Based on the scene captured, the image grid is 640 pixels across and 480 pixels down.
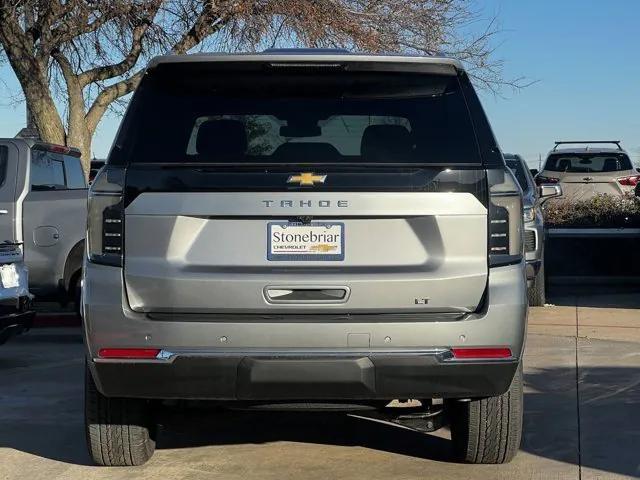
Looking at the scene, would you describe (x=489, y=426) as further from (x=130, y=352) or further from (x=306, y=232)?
(x=130, y=352)

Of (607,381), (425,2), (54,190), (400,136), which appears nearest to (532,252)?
(607,381)

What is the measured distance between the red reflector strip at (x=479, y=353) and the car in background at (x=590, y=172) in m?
13.3

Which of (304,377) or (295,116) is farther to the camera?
(295,116)

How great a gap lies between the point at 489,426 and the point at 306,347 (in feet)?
3.95

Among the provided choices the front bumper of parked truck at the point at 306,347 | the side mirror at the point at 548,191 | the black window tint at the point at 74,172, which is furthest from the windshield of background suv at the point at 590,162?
the front bumper of parked truck at the point at 306,347

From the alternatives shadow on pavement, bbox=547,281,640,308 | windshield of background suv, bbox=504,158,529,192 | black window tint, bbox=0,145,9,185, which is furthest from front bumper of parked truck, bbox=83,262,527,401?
shadow on pavement, bbox=547,281,640,308

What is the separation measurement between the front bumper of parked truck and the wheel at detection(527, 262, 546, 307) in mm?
6970

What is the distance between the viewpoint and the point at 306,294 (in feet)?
14.5

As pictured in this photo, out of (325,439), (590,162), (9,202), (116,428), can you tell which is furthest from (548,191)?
(590,162)

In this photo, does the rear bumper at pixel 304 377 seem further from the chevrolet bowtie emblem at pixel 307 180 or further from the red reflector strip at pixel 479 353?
the chevrolet bowtie emblem at pixel 307 180

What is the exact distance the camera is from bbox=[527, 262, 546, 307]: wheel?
11.4 m

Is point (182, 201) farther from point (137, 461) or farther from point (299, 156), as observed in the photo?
point (137, 461)

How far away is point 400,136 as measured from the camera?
4.70 meters

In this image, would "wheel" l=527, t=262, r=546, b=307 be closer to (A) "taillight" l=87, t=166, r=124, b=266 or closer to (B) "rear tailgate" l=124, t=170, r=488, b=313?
(B) "rear tailgate" l=124, t=170, r=488, b=313
